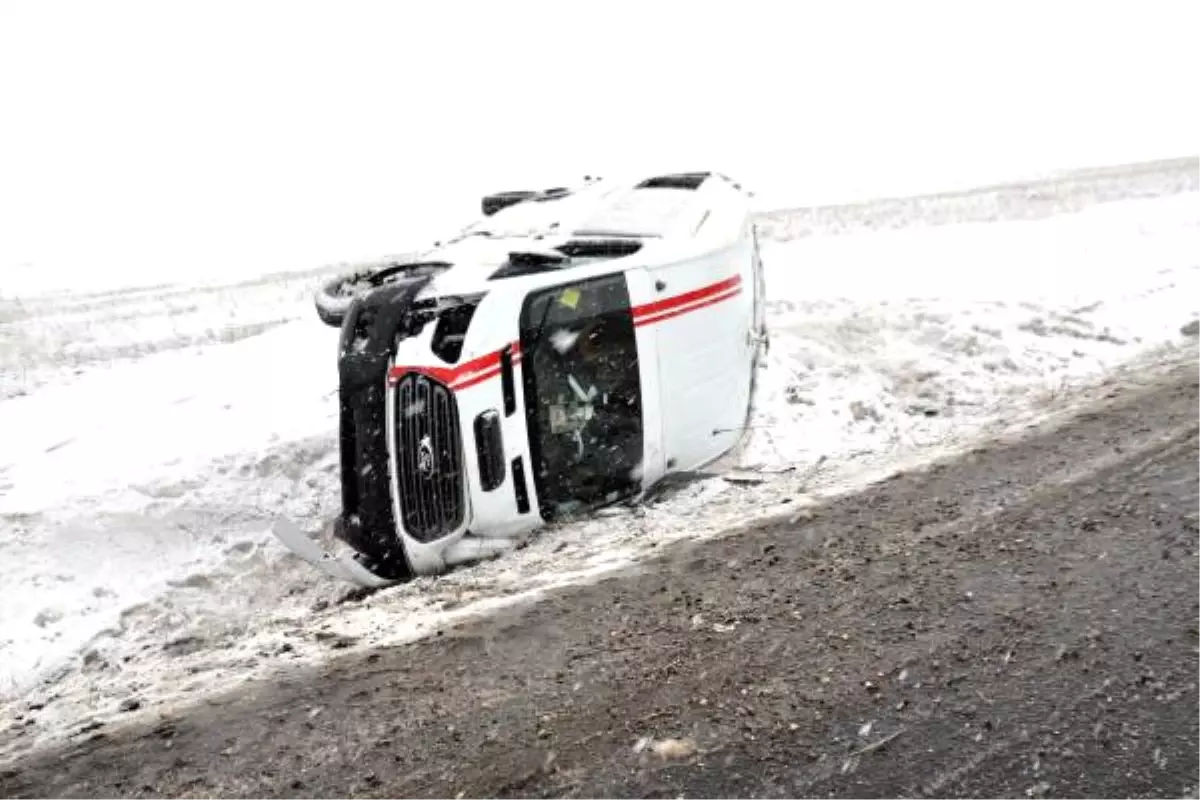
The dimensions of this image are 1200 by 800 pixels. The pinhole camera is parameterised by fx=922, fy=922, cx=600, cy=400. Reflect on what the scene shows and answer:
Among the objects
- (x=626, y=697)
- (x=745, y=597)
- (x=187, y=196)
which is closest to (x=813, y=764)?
(x=626, y=697)

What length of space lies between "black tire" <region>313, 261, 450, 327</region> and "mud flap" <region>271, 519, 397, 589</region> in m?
1.35

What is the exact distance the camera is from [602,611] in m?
4.45

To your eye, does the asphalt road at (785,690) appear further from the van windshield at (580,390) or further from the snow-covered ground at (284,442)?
the van windshield at (580,390)

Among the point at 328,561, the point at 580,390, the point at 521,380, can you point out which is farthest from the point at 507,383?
the point at 328,561

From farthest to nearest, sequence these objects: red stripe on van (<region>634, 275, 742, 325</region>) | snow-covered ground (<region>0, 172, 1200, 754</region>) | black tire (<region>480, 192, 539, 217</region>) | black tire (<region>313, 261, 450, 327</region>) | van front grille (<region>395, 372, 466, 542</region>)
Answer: black tire (<region>480, 192, 539, 217</region>) → black tire (<region>313, 261, 450, 327</region>) → red stripe on van (<region>634, 275, 742, 325</region>) → van front grille (<region>395, 372, 466, 542</region>) → snow-covered ground (<region>0, 172, 1200, 754</region>)

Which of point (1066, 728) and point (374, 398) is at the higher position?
point (374, 398)

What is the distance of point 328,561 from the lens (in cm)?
521

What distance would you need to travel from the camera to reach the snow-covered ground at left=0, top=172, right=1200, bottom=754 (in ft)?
16.2

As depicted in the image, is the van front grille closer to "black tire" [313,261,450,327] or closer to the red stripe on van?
"black tire" [313,261,450,327]

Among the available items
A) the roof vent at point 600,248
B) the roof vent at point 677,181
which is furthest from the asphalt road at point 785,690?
the roof vent at point 677,181

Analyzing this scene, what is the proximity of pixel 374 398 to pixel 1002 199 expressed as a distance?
16985mm

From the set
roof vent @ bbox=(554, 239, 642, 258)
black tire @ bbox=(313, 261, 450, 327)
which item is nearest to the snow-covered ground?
black tire @ bbox=(313, 261, 450, 327)

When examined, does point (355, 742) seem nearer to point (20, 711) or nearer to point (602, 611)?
point (602, 611)

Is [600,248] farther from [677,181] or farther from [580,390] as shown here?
[677,181]
